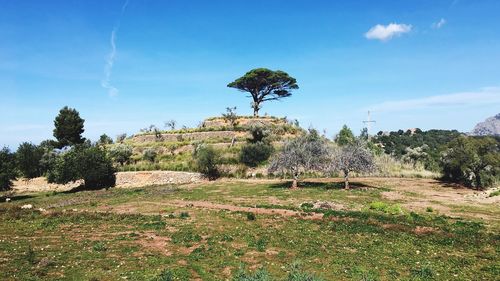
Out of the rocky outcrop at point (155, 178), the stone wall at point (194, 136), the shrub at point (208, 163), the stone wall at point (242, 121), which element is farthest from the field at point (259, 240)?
the stone wall at point (242, 121)

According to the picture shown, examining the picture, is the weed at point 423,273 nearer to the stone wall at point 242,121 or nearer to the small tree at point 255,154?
the small tree at point 255,154

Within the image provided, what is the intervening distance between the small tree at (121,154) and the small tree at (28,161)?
13342 mm

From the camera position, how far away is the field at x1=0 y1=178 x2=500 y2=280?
16.2m

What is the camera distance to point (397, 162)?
7031 centimetres

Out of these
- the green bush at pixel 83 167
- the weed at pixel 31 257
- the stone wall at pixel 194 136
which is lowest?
the weed at pixel 31 257

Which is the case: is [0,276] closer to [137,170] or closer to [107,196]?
[107,196]

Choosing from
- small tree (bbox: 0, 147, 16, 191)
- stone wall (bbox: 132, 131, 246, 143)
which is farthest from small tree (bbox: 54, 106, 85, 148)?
small tree (bbox: 0, 147, 16, 191)

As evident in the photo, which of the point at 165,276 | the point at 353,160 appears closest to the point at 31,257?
the point at 165,276

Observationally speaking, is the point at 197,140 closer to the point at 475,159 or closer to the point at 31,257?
the point at 475,159

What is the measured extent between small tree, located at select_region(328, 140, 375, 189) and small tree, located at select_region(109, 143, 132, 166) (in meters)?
41.9

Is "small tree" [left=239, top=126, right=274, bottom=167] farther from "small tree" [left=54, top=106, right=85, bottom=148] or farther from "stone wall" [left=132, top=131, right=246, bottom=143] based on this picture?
"small tree" [left=54, top=106, right=85, bottom=148]

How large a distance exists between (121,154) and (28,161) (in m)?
16.4

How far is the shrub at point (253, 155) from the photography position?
66.0 m

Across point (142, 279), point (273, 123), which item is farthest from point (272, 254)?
point (273, 123)
